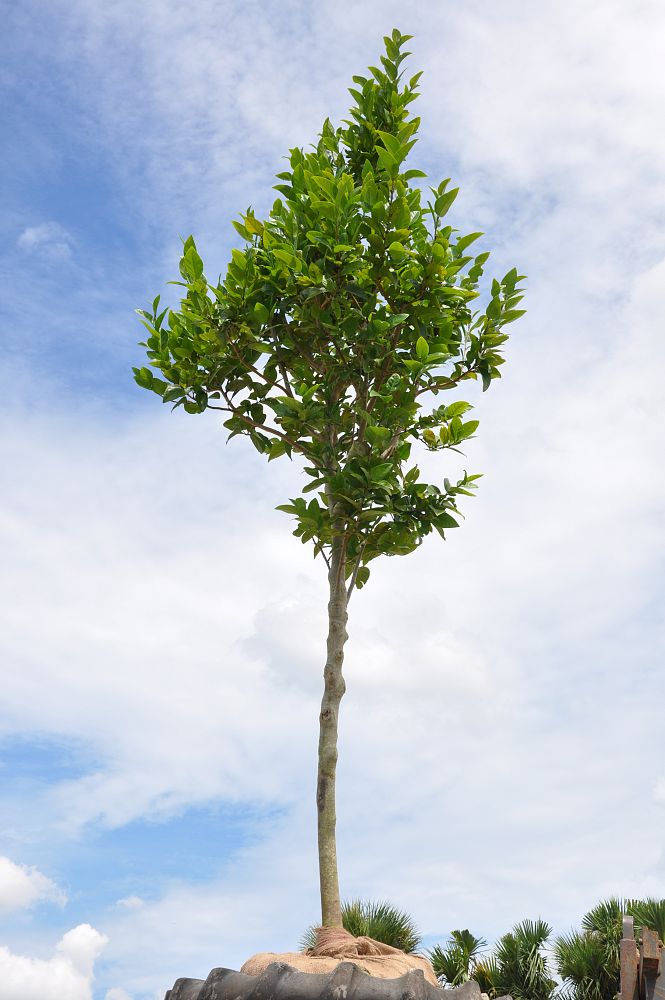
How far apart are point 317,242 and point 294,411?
1051 mm

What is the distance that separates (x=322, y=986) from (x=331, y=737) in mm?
1646

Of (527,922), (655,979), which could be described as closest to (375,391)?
(655,979)

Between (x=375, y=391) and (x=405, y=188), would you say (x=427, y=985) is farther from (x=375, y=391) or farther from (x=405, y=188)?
(x=405, y=188)

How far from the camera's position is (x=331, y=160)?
20.3 ft

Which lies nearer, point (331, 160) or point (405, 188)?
point (405, 188)

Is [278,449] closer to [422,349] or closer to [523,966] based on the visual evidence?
[422,349]

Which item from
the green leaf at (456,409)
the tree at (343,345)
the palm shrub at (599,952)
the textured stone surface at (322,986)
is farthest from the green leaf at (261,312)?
the palm shrub at (599,952)

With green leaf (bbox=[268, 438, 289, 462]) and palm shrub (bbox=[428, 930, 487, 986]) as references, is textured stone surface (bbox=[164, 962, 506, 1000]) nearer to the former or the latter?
green leaf (bbox=[268, 438, 289, 462])

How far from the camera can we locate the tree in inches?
210

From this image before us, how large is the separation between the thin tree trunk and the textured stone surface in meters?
1.07

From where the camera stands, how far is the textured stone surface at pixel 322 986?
3703mm

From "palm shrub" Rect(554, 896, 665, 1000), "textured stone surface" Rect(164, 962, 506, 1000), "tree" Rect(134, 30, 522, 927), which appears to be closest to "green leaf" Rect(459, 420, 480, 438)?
"tree" Rect(134, 30, 522, 927)

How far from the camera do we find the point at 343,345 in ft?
18.6

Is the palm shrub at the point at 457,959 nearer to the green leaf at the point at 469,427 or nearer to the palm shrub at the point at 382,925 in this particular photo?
the palm shrub at the point at 382,925
